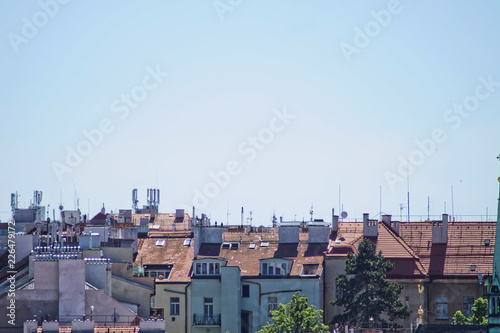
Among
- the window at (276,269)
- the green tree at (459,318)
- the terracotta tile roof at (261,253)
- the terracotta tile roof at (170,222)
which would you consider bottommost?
the green tree at (459,318)

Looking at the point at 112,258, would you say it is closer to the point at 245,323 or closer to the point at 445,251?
the point at 245,323

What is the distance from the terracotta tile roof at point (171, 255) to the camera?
109 m

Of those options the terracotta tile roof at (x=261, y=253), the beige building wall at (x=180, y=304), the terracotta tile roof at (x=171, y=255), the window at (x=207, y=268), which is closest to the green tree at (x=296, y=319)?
the terracotta tile roof at (x=261, y=253)

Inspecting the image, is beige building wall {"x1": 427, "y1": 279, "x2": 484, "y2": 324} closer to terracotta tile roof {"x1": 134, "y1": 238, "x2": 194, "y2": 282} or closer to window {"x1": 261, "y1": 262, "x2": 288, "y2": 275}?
window {"x1": 261, "y1": 262, "x2": 288, "y2": 275}

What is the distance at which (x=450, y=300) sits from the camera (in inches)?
4323

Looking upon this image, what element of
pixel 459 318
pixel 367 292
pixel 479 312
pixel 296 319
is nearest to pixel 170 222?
pixel 367 292

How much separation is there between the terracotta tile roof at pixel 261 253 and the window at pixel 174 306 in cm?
478

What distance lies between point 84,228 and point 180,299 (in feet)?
36.4

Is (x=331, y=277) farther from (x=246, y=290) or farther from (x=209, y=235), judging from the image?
(x=209, y=235)

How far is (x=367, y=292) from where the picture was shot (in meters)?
106

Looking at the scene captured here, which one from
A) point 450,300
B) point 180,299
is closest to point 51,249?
point 180,299

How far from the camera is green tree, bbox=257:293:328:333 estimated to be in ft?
316

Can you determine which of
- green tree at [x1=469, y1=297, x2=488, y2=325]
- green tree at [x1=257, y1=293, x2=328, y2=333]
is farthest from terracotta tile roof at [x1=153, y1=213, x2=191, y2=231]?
green tree at [x1=469, y1=297, x2=488, y2=325]

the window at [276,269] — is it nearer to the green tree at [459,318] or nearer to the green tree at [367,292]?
the green tree at [367,292]
